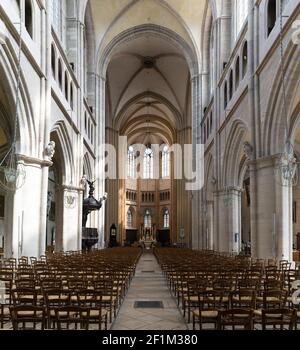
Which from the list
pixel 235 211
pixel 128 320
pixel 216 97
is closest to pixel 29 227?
pixel 128 320

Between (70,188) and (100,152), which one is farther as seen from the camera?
(100,152)

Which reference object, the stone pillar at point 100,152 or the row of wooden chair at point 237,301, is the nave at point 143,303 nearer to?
the row of wooden chair at point 237,301

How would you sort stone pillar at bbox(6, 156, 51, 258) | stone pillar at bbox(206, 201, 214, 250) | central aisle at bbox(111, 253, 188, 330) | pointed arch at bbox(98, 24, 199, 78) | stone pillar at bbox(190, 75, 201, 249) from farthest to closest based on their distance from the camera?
1. stone pillar at bbox(190, 75, 201, 249)
2. pointed arch at bbox(98, 24, 199, 78)
3. stone pillar at bbox(206, 201, 214, 250)
4. stone pillar at bbox(6, 156, 51, 258)
5. central aisle at bbox(111, 253, 188, 330)

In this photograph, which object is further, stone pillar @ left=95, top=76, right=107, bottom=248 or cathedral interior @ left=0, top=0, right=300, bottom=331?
stone pillar @ left=95, top=76, right=107, bottom=248

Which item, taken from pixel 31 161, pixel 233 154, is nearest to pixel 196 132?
pixel 233 154

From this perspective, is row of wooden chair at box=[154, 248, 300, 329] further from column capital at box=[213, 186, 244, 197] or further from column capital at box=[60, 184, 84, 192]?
column capital at box=[213, 186, 244, 197]

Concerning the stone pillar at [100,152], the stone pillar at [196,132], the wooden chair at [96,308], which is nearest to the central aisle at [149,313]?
the wooden chair at [96,308]

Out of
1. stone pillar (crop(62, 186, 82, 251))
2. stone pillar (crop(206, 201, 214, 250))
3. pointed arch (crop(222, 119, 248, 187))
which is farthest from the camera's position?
stone pillar (crop(206, 201, 214, 250))

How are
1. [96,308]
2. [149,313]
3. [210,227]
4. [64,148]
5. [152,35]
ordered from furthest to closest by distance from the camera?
[152,35] → [210,227] → [64,148] → [149,313] → [96,308]

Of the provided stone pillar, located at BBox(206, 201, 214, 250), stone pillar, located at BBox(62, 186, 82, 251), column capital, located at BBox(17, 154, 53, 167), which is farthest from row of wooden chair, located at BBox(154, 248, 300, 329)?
stone pillar, located at BBox(206, 201, 214, 250)

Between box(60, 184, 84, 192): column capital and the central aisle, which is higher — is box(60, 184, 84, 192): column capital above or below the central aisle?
above

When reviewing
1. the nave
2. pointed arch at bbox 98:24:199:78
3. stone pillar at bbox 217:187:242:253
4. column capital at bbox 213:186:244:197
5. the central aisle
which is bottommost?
the central aisle

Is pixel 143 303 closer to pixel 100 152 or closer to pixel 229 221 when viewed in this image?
pixel 229 221
